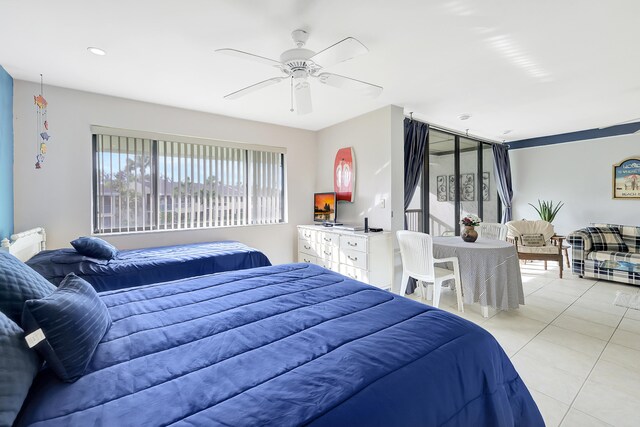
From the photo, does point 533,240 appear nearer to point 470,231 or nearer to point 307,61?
point 470,231

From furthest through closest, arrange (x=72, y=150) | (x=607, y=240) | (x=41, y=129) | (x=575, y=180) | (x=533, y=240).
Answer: (x=575, y=180)
(x=533, y=240)
(x=607, y=240)
(x=72, y=150)
(x=41, y=129)

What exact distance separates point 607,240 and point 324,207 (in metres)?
4.32

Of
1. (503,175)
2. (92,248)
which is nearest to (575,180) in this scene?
(503,175)

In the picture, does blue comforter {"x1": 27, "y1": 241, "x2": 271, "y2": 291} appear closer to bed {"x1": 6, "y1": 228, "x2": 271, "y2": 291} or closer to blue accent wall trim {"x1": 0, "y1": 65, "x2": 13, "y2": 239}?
bed {"x1": 6, "y1": 228, "x2": 271, "y2": 291}

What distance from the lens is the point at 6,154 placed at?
264 cm

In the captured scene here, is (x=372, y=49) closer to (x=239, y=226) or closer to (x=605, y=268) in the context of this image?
(x=239, y=226)

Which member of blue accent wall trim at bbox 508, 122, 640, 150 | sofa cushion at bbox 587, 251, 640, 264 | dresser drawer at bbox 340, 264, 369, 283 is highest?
blue accent wall trim at bbox 508, 122, 640, 150

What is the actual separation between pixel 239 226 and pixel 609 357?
4.17 metres

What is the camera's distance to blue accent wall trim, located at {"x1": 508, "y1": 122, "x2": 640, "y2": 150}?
4783 millimetres

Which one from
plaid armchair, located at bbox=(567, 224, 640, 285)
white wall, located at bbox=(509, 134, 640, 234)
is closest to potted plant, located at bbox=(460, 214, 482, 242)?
plaid armchair, located at bbox=(567, 224, 640, 285)

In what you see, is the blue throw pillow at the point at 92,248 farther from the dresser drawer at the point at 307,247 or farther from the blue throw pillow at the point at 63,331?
the dresser drawer at the point at 307,247

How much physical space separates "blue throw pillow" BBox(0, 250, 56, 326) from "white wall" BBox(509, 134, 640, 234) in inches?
289

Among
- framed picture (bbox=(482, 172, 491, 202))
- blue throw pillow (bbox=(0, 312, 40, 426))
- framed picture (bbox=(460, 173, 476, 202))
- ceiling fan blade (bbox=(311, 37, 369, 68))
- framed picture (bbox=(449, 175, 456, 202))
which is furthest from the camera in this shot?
framed picture (bbox=(482, 172, 491, 202))

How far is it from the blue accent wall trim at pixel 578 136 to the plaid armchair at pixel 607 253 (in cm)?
175
